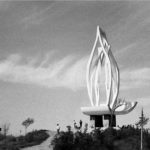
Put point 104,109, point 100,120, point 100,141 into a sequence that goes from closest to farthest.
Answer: point 100,141
point 104,109
point 100,120

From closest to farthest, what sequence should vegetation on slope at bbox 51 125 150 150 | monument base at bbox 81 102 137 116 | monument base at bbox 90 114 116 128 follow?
vegetation on slope at bbox 51 125 150 150, monument base at bbox 81 102 137 116, monument base at bbox 90 114 116 128

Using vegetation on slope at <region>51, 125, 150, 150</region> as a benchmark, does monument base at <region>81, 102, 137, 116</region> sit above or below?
above

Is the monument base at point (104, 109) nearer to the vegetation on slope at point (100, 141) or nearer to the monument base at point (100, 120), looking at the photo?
the monument base at point (100, 120)

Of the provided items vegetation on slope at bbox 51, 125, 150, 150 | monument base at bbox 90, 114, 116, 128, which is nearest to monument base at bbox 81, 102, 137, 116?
monument base at bbox 90, 114, 116, 128

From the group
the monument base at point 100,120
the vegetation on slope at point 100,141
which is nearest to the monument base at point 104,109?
the monument base at point 100,120

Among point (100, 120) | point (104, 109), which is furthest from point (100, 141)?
point (100, 120)

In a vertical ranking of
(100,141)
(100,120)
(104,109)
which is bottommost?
(100,141)

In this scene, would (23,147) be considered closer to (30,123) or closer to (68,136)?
(68,136)

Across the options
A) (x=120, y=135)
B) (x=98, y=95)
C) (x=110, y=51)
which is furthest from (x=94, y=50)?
(x=120, y=135)

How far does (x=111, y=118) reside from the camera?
31188 mm

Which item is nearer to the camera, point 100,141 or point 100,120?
point 100,141

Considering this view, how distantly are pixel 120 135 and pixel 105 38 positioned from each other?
12.8 meters

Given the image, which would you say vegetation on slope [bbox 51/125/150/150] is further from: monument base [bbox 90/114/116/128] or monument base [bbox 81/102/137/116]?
monument base [bbox 90/114/116/128]

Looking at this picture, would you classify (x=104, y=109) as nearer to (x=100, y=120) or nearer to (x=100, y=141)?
(x=100, y=120)
